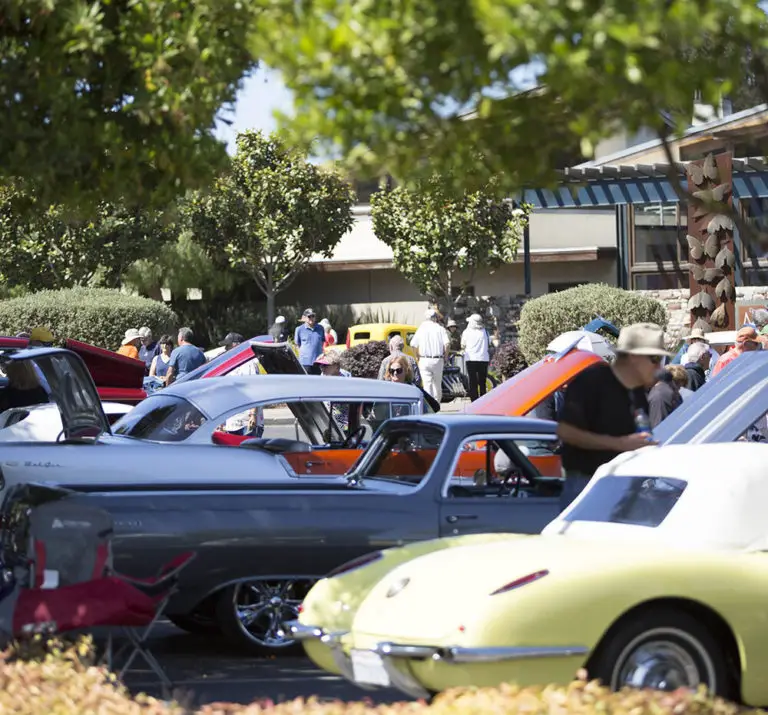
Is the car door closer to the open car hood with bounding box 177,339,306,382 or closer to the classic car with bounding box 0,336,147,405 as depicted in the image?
the open car hood with bounding box 177,339,306,382

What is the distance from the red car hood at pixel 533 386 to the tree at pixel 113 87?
5.98 metres

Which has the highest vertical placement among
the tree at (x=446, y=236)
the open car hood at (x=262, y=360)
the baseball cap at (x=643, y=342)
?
the tree at (x=446, y=236)

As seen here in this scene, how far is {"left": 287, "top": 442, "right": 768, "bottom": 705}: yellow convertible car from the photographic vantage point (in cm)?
611

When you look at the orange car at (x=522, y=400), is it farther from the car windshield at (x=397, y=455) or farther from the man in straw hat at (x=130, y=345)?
the man in straw hat at (x=130, y=345)

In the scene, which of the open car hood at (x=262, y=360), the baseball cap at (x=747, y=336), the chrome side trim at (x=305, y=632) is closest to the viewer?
the chrome side trim at (x=305, y=632)

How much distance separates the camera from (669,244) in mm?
41750

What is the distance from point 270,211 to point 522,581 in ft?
115

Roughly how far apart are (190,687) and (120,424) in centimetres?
526

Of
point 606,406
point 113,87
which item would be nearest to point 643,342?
point 606,406

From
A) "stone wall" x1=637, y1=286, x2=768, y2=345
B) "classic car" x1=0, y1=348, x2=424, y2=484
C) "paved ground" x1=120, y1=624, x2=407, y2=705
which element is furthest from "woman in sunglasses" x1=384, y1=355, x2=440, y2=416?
"stone wall" x1=637, y1=286, x2=768, y2=345

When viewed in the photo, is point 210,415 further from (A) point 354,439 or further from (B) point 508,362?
(B) point 508,362

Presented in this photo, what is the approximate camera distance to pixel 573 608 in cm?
614

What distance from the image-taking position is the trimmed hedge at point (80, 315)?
35.2m

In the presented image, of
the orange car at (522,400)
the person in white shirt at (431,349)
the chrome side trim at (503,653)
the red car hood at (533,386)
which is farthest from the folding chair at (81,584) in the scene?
the person in white shirt at (431,349)
